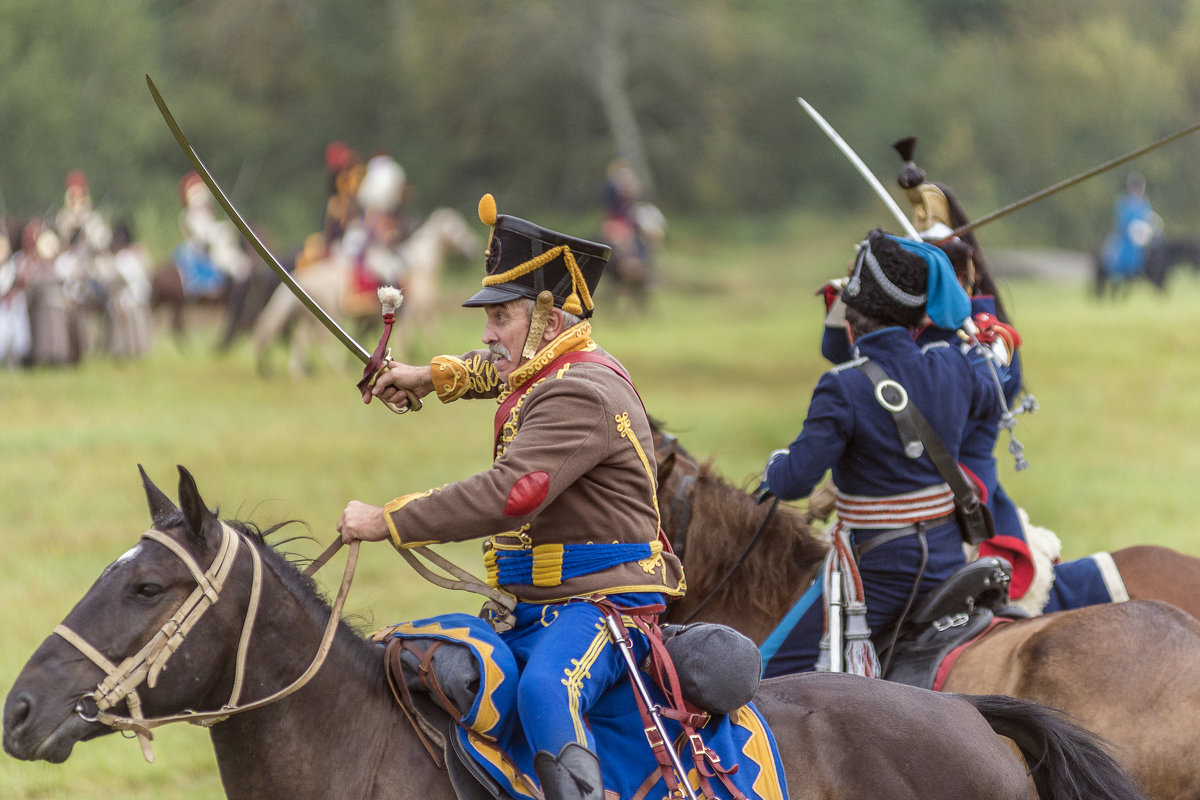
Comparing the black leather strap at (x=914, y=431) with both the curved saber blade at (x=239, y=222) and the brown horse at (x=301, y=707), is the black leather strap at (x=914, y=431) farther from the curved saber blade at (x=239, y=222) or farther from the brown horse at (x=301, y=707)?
the curved saber blade at (x=239, y=222)

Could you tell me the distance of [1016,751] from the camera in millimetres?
3607

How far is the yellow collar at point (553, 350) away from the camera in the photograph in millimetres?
3371

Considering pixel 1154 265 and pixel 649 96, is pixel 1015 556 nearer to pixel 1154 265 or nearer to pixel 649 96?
pixel 1154 265

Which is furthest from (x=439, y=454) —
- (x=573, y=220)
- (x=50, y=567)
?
(x=573, y=220)

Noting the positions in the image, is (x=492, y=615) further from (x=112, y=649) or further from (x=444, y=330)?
(x=444, y=330)

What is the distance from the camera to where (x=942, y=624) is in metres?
4.38

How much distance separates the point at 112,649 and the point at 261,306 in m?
20.7

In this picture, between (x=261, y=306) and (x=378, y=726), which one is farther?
(x=261, y=306)

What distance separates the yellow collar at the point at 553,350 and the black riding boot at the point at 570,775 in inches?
34.9

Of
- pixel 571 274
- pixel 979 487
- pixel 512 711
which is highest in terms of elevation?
pixel 571 274

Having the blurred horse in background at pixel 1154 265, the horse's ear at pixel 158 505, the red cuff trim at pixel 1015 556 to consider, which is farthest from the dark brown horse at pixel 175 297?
the horse's ear at pixel 158 505

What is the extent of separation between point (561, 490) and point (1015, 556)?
7.49 ft

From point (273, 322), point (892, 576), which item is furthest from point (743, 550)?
point (273, 322)

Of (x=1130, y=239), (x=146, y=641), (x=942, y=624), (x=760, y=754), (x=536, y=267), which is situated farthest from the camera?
(x=1130, y=239)
